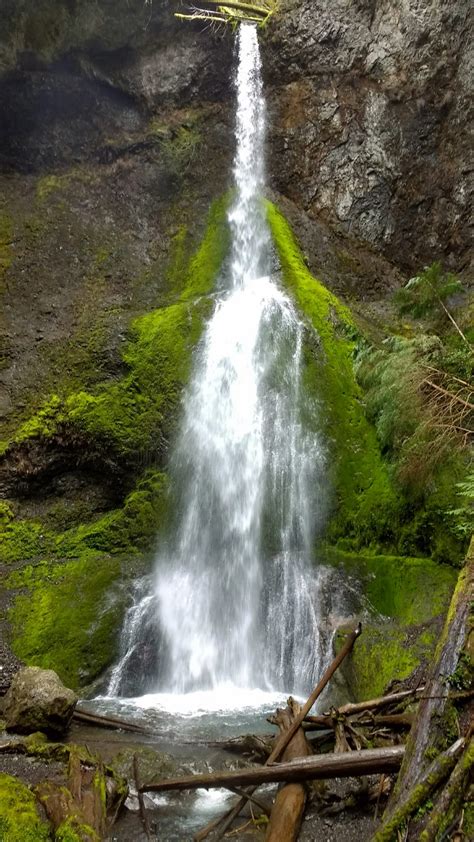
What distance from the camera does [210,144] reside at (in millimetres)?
15797

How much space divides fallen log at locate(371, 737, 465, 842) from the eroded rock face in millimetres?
13192

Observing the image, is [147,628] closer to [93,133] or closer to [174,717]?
[174,717]

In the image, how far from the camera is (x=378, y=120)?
14.4 m

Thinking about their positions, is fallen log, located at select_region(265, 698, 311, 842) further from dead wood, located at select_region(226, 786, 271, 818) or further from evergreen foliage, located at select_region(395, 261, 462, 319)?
evergreen foliage, located at select_region(395, 261, 462, 319)

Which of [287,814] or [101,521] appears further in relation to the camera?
[101,521]

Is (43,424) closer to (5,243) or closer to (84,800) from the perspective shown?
(5,243)

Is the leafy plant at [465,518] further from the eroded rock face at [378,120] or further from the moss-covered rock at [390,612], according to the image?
the eroded rock face at [378,120]

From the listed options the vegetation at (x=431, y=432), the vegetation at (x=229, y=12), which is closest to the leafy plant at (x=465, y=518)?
the vegetation at (x=431, y=432)

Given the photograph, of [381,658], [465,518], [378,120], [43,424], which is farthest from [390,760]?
[378,120]

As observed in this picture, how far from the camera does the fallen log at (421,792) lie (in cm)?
228

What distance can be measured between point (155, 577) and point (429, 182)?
11625 millimetres

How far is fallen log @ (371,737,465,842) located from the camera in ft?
7.49

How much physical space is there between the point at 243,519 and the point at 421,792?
6.49 meters

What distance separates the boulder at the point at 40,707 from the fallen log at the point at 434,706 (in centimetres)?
350
